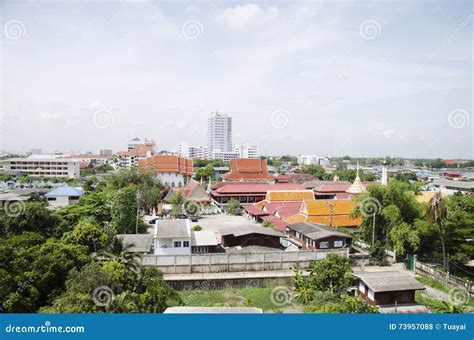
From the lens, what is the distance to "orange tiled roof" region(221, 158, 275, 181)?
3338 centimetres

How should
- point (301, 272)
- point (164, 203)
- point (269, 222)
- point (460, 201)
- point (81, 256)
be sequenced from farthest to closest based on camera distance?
point (164, 203), point (269, 222), point (460, 201), point (301, 272), point (81, 256)

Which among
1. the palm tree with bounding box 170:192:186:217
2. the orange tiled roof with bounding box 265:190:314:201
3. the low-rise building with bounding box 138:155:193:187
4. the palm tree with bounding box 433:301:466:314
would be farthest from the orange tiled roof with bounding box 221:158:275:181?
the palm tree with bounding box 433:301:466:314

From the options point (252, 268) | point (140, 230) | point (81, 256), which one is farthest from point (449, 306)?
point (140, 230)

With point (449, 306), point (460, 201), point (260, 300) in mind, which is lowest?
point (260, 300)

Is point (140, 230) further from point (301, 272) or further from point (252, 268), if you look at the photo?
point (301, 272)

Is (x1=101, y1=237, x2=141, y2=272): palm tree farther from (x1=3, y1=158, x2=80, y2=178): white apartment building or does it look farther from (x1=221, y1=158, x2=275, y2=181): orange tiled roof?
(x1=3, y1=158, x2=80, y2=178): white apartment building

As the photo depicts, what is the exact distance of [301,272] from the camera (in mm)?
11781

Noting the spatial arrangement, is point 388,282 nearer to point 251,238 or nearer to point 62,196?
point 251,238

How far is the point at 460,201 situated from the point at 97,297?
A: 1283 cm

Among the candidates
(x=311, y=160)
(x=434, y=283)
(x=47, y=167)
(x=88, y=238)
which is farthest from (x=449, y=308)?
(x=311, y=160)

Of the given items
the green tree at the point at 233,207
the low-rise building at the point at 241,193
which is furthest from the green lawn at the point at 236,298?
the low-rise building at the point at 241,193

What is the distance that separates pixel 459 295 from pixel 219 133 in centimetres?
6575

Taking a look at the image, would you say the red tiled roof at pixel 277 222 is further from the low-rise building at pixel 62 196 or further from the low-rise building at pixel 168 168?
the low-rise building at pixel 168 168

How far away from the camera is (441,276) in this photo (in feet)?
39.0
